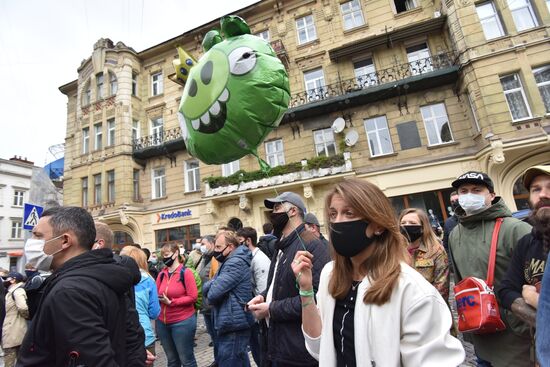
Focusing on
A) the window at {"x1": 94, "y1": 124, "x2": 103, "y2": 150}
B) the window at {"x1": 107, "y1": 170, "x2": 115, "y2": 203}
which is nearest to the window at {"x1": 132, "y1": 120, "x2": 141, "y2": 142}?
the window at {"x1": 94, "y1": 124, "x2": 103, "y2": 150}

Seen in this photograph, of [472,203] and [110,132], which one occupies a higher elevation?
[110,132]

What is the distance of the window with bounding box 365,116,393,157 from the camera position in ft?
41.0

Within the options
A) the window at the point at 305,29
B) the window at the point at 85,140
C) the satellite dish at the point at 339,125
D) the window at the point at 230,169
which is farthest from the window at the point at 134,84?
the satellite dish at the point at 339,125

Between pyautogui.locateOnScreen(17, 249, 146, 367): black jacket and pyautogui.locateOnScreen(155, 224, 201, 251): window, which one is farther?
pyautogui.locateOnScreen(155, 224, 201, 251): window

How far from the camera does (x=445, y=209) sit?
11.2 m

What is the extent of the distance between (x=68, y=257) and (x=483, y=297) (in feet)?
8.99

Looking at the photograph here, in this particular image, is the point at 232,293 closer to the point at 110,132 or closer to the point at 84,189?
the point at 110,132

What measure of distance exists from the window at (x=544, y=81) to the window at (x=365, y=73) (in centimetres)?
557

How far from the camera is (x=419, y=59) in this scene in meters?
12.5

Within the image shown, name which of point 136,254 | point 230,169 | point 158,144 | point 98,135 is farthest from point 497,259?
point 98,135

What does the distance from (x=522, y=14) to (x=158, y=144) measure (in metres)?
17.2

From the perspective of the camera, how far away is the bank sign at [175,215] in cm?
1500

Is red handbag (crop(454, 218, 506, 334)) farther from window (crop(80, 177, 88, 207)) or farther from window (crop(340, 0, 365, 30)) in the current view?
window (crop(80, 177, 88, 207))

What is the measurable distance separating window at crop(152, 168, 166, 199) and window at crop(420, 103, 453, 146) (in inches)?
531
